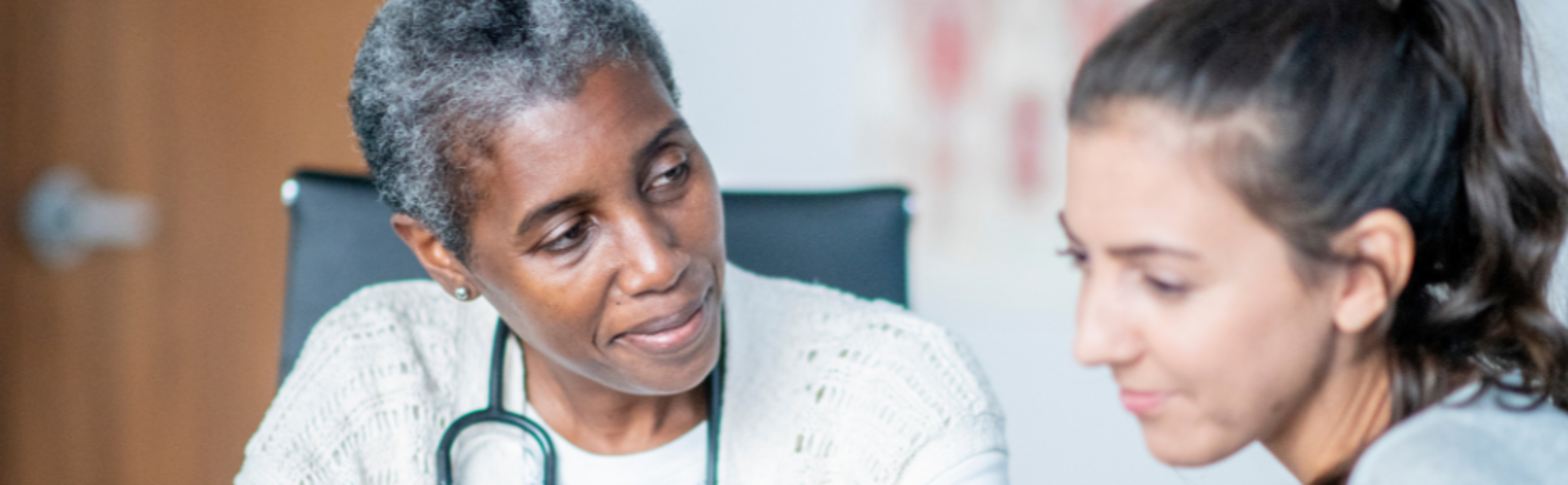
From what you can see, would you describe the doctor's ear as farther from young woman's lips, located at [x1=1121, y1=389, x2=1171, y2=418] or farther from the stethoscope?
young woman's lips, located at [x1=1121, y1=389, x2=1171, y2=418]

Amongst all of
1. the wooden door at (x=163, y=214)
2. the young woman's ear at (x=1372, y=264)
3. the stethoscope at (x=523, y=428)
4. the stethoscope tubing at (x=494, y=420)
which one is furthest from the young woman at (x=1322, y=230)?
the wooden door at (x=163, y=214)

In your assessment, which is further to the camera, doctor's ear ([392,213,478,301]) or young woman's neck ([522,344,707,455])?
young woman's neck ([522,344,707,455])

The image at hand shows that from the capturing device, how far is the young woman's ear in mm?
589

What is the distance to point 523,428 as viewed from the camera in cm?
106

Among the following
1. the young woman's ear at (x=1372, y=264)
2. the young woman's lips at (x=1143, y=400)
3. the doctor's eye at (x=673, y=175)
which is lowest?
the young woman's lips at (x=1143, y=400)

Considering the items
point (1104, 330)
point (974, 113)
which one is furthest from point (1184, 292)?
point (974, 113)

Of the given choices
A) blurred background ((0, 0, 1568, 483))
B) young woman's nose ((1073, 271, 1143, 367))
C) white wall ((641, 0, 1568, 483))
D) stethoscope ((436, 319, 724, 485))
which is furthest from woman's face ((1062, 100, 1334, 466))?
white wall ((641, 0, 1568, 483))

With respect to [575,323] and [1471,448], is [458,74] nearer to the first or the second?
[575,323]

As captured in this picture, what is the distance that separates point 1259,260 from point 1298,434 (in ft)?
0.47

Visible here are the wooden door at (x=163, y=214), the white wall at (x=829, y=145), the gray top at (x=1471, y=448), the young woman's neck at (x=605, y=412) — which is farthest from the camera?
the white wall at (x=829, y=145)

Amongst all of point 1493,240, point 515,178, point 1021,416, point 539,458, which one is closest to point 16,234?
point 539,458

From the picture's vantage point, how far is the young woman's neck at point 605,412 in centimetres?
111

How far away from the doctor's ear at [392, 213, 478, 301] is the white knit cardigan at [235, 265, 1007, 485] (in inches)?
5.7

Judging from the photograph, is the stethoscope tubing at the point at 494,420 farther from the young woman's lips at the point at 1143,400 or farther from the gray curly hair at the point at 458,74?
the young woman's lips at the point at 1143,400
